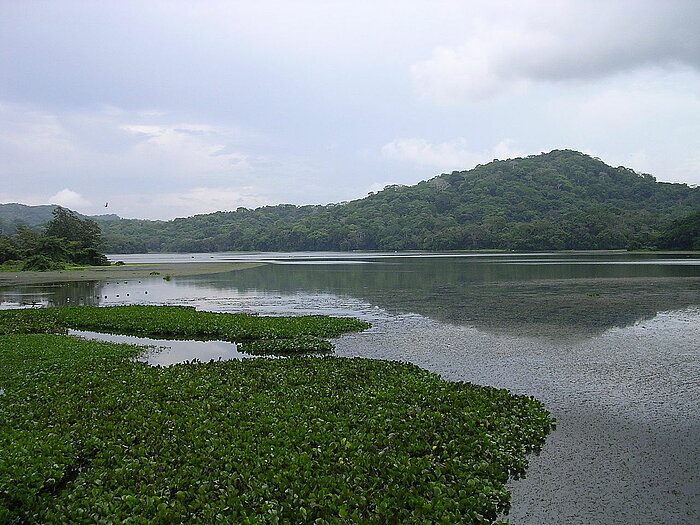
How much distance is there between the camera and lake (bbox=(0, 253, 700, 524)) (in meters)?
10.6

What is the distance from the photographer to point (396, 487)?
9938mm

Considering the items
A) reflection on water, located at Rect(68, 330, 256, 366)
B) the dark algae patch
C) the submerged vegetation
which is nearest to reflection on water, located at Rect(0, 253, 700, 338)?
reflection on water, located at Rect(68, 330, 256, 366)

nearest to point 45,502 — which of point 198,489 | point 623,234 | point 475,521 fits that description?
point 198,489

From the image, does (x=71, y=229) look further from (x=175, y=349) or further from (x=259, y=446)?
(x=259, y=446)

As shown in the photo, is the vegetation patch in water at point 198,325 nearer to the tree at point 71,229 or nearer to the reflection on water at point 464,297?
the reflection on water at point 464,297

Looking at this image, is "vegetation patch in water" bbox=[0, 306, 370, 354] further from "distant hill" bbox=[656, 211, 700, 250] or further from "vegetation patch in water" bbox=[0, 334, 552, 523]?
"distant hill" bbox=[656, 211, 700, 250]

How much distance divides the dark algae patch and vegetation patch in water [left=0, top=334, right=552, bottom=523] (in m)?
0.03

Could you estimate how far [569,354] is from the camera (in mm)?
21953

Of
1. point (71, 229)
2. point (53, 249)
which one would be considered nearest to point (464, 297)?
point (53, 249)

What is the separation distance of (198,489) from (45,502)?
8.45 ft

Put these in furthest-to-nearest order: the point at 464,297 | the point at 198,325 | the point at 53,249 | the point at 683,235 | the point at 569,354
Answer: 1. the point at 683,235
2. the point at 53,249
3. the point at 464,297
4. the point at 198,325
5. the point at 569,354

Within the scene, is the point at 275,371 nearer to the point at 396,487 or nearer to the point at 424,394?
the point at 424,394

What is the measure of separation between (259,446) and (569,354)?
15085 millimetres

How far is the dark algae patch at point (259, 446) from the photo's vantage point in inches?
361
